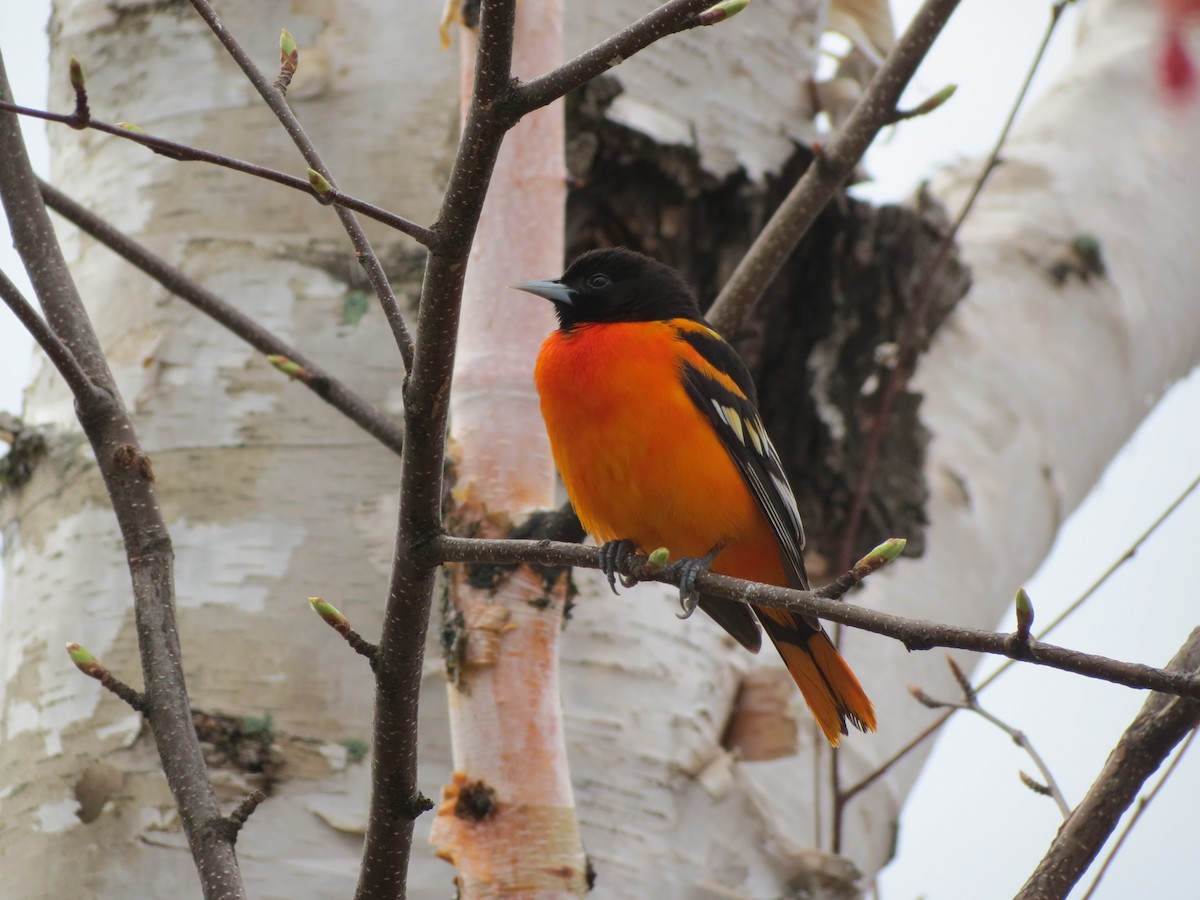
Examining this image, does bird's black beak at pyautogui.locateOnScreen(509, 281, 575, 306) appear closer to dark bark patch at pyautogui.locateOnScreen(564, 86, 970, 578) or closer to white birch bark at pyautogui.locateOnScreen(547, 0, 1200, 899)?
dark bark patch at pyautogui.locateOnScreen(564, 86, 970, 578)

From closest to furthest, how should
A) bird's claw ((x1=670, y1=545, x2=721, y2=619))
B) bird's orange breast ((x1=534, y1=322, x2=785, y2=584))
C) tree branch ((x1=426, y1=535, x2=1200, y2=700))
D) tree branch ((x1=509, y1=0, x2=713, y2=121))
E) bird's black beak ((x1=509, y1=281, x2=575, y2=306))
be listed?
tree branch ((x1=426, y1=535, x2=1200, y2=700))
tree branch ((x1=509, y1=0, x2=713, y2=121))
bird's claw ((x1=670, y1=545, x2=721, y2=619))
bird's orange breast ((x1=534, y1=322, x2=785, y2=584))
bird's black beak ((x1=509, y1=281, x2=575, y2=306))

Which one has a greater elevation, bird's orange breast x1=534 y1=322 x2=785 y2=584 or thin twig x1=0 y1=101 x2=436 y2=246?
bird's orange breast x1=534 y1=322 x2=785 y2=584

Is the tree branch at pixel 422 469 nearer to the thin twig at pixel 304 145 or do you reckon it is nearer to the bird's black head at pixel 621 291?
the thin twig at pixel 304 145

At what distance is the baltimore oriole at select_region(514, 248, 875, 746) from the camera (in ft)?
9.99

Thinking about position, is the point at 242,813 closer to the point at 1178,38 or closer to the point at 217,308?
the point at 217,308

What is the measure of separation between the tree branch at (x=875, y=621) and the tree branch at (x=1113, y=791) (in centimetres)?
62

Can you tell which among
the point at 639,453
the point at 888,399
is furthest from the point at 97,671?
the point at 888,399

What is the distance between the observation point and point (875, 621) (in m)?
1.59

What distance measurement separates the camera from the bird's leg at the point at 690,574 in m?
2.14

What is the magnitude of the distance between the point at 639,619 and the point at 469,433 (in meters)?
0.76

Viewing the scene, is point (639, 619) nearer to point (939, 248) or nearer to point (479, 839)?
point (479, 839)

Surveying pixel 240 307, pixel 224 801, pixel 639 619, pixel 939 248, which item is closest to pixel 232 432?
pixel 240 307

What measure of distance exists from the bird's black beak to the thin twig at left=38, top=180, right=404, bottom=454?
0.46 meters

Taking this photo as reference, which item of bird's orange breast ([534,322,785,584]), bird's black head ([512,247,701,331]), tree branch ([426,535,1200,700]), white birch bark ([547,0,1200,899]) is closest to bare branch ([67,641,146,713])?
tree branch ([426,535,1200,700])
